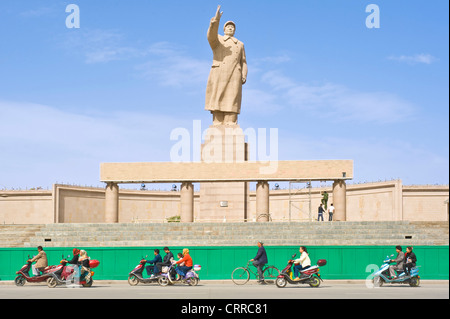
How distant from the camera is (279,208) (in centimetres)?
5634

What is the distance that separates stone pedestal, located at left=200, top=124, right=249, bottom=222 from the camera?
132 feet

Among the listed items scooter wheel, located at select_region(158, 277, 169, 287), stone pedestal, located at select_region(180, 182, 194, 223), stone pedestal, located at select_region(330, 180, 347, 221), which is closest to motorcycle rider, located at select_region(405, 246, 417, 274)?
scooter wheel, located at select_region(158, 277, 169, 287)

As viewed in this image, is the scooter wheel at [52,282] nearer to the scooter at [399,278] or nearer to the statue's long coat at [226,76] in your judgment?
the scooter at [399,278]

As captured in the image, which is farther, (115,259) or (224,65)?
(224,65)

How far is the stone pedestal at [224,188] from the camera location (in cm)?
4028

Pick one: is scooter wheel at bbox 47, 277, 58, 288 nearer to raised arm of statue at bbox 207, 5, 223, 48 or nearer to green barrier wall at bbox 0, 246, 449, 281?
green barrier wall at bbox 0, 246, 449, 281

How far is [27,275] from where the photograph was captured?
75.9 feet

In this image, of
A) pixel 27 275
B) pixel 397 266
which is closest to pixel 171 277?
pixel 27 275

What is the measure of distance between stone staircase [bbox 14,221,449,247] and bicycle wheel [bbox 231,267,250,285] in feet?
17.9

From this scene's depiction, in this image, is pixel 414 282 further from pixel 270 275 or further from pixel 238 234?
pixel 238 234

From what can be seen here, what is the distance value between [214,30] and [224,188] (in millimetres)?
9838
